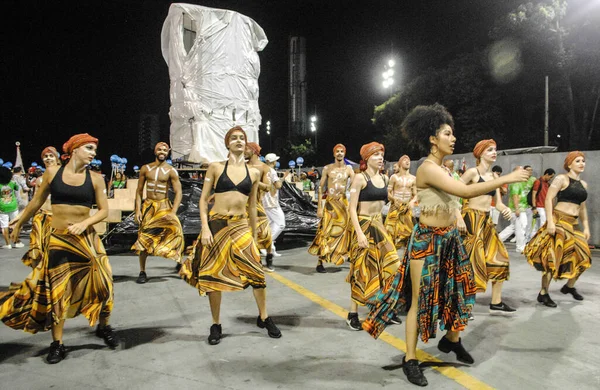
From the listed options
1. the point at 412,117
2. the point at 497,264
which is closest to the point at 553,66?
the point at 497,264

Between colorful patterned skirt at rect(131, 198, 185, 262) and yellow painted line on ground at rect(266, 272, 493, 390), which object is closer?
yellow painted line on ground at rect(266, 272, 493, 390)

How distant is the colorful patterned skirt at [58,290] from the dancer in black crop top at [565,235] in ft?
17.2

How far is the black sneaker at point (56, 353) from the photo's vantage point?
389cm

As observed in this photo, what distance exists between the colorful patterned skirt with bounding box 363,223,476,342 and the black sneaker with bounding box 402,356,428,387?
0.21 metres

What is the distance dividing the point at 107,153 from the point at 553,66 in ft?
105

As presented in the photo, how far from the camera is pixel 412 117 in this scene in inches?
Result: 148

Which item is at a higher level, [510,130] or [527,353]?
[510,130]

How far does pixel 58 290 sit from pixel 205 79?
13694 mm

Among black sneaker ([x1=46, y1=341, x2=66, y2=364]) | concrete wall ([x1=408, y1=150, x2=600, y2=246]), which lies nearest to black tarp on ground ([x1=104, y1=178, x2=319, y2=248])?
concrete wall ([x1=408, y1=150, x2=600, y2=246])

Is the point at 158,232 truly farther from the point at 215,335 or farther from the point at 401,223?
the point at 401,223

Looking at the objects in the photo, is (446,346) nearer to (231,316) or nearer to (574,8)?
(231,316)

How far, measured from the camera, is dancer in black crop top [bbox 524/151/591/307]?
569cm

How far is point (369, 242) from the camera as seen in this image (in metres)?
4.88

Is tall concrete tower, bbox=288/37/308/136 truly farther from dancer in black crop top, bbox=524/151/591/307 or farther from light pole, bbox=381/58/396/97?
dancer in black crop top, bbox=524/151/591/307
